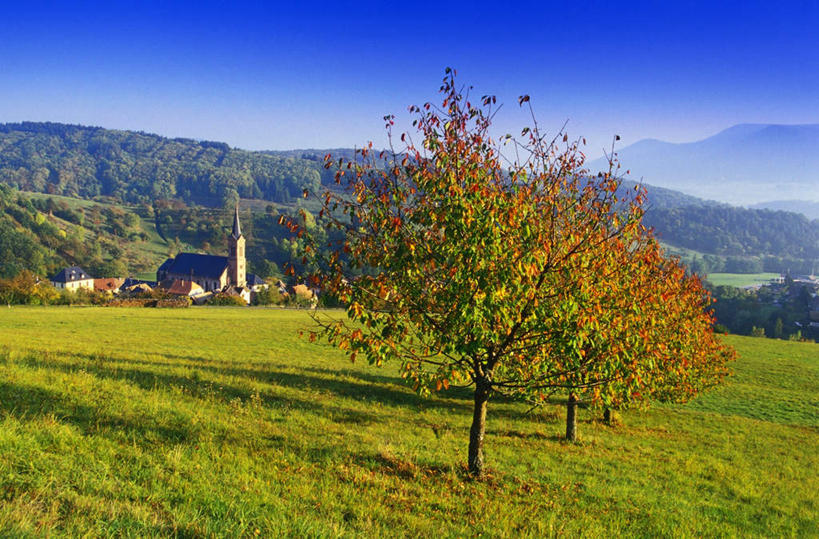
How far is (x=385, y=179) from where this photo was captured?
32.2 ft

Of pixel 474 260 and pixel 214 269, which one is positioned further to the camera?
pixel 214 269

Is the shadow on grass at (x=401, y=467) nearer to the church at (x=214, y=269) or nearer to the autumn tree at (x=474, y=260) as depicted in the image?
the autumn tree at (x=474, y=260)

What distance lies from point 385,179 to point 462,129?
1914 mm

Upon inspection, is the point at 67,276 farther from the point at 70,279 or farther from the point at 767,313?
the point at 767,313

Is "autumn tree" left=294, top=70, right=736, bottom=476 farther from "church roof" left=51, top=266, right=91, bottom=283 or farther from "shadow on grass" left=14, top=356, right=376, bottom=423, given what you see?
"church roof" left=51, top=266, right=91, bottom=283

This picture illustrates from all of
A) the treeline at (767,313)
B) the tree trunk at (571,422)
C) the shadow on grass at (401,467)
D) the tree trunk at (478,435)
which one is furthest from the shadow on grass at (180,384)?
the treeline at (767,313)

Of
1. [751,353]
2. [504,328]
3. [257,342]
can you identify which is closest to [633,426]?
[504,328]

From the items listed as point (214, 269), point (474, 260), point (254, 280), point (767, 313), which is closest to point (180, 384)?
point (474, 260)

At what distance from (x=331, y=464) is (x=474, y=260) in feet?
18.6

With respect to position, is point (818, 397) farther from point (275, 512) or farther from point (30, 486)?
point (30, 486)

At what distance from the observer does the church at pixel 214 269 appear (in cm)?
17112

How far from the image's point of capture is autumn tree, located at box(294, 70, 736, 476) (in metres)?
8.85

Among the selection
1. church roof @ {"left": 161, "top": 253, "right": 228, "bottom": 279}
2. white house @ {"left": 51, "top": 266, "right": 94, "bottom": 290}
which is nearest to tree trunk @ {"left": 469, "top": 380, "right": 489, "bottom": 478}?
church roof @ {"left": 161, "top": 253, "right": 228, "bottom": 279}

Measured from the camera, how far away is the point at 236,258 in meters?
173
